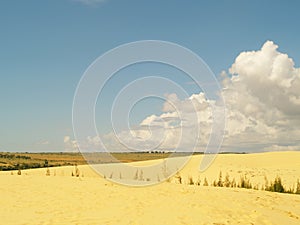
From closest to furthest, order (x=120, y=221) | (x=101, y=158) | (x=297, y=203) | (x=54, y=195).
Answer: (x=120, y=221), (x=54, y=195), (x=297, y=203), (x=101, y=158)

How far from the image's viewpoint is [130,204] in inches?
484

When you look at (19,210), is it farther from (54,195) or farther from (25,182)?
(25,182)

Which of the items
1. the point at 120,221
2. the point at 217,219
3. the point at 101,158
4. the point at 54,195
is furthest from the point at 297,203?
the point at 101,158

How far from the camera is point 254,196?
15.2m

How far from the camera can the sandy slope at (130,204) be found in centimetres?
1062

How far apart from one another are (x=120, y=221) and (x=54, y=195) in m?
3.73

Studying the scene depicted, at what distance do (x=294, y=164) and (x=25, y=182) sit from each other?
2798 centimetres

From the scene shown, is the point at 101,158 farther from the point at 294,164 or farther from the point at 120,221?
the point at 120,221

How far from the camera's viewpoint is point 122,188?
48.8 ft

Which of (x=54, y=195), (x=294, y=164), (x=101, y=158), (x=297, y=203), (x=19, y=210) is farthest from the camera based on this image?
(x=101, y=158)

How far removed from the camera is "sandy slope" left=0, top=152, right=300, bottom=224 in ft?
34.9

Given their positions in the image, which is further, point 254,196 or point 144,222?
point 254,196

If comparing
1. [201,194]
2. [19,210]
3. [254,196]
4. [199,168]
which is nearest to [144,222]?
[19,210]

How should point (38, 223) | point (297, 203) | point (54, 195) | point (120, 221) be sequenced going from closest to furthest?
1. point (38, 223)
2. point (120, 221)
3. point (54, 195)
4. point (297, 203)
